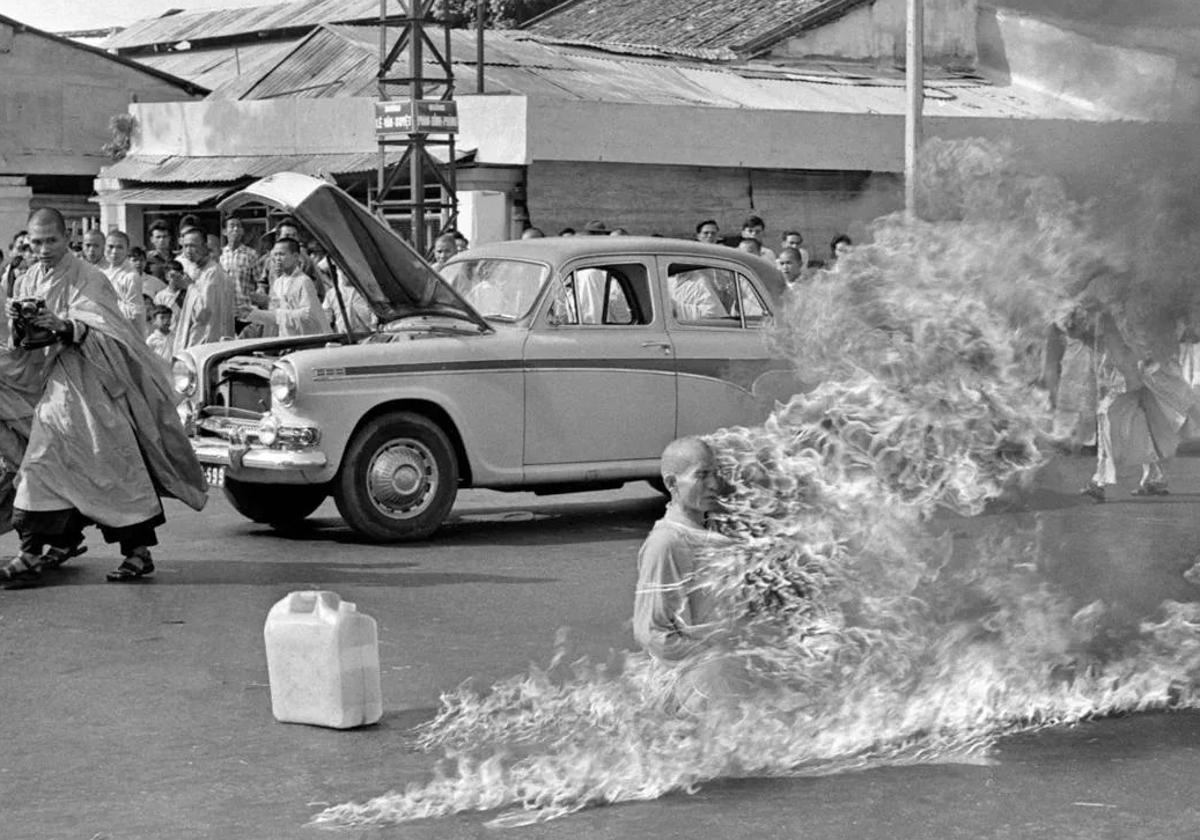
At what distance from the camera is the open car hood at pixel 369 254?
442 inches

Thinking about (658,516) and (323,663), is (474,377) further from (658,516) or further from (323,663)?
(323,663)

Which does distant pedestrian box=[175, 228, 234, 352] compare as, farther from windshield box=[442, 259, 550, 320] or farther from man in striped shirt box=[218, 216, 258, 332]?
windshield box=[442, 259, 550, 320]

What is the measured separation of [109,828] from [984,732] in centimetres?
286

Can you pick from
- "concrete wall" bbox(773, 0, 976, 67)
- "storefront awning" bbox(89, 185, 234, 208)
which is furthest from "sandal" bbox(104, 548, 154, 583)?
"concrete wall" bbox(773, 0, 976, 67)

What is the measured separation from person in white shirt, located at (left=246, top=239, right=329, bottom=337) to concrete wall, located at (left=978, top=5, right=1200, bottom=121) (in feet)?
28.2

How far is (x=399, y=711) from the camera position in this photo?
6.79 metres

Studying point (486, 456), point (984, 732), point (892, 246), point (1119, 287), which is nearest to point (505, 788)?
point (984, 732)

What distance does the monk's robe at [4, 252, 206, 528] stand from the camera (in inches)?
362

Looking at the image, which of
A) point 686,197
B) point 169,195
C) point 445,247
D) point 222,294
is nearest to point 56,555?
point 222,294

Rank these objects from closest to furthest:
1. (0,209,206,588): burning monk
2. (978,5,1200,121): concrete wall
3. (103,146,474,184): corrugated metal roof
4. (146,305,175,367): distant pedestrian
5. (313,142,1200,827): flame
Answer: (313,142,1200,827): flame < (978,5,1200,121): concrete wall < (0,209,206,588): burning monk < (146,305,175,367): distant pedestrian < (103,146,474,184): corrugated metal roof

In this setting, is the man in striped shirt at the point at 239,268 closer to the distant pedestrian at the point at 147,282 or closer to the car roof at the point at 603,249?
the distant pedestrian at the point at 147,282

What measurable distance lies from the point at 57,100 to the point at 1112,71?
108ft

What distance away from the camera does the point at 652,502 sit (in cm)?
1326

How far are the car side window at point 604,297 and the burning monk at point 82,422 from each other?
9.63 feet
